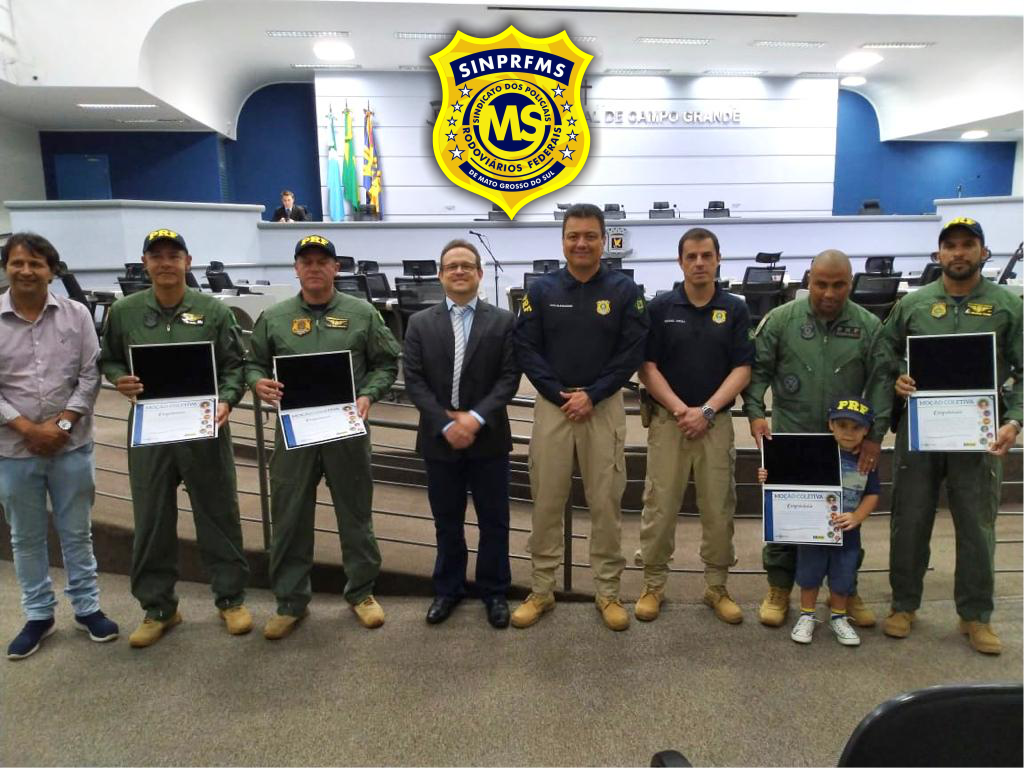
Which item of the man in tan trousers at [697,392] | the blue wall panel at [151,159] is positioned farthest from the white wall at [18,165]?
the man in tan trousers at [697,392]

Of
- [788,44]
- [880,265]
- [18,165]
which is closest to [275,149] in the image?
[18,165]

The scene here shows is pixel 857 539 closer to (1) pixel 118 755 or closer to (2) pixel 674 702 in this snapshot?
(2) pixel 674 702

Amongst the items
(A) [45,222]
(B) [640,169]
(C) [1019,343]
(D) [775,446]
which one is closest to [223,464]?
(D) [775,446]

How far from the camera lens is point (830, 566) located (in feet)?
8.62

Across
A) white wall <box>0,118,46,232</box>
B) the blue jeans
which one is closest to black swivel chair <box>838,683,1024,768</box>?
the blue jeans

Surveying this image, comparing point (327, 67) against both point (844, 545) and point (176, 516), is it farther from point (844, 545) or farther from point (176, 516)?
point (844, 545)

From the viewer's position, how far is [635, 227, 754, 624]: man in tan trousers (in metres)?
2.63

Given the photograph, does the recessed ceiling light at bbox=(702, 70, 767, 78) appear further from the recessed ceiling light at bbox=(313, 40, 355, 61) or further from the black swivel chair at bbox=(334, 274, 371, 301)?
the black swivel chair at bbox=(334, 274, 371, 301)

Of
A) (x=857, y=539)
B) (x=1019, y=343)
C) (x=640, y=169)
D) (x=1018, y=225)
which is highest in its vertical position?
(x=640, y=169)

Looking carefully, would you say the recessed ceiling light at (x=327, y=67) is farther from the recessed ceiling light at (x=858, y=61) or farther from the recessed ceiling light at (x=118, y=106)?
the recessed ceiling light at (x=858, y=61)

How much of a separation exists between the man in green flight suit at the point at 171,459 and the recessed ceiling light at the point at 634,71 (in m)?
12.8

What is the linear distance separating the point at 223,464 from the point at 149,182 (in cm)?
1341

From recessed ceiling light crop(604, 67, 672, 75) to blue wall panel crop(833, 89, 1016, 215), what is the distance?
4.87 meters

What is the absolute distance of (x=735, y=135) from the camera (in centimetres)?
1434
